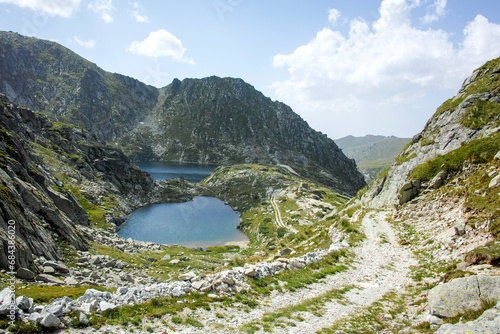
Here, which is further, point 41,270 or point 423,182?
point 423,182

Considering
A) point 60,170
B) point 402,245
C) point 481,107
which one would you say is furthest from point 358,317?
point 60,170

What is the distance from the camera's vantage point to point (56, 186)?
64.9 m

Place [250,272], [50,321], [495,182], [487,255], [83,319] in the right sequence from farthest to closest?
1. [495,182]
2. [250,272]
3. [487,255]
4. [83,319]
5. [50,321]

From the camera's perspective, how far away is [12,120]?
84625 mm

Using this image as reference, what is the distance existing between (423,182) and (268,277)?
2767 centimetres

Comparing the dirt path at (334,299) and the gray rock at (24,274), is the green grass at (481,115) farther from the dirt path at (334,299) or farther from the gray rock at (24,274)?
the gray rock at (24,274)

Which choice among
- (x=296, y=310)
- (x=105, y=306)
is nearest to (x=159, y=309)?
(x=105, y=306)

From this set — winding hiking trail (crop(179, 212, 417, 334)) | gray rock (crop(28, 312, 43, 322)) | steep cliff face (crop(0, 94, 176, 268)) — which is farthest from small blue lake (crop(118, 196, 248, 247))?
gray rock (crop(28, 312, 43, 322))

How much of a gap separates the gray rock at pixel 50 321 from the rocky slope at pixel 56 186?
52.4 ft

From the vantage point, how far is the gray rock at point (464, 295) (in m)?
10.7

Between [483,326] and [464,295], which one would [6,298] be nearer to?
[483,326]

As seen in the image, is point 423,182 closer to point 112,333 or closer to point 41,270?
point 112,333

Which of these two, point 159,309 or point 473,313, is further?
point 159,309

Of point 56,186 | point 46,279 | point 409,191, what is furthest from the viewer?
point 56,186
